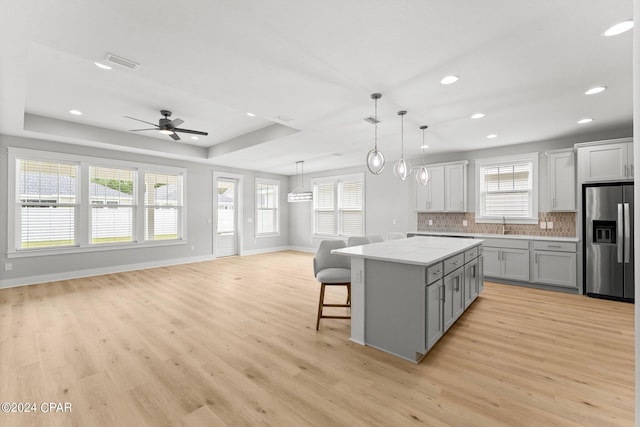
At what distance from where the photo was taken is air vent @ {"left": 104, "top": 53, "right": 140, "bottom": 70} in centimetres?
247

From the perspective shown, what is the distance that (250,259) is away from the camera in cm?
785

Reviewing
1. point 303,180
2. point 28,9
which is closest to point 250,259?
point 303,180

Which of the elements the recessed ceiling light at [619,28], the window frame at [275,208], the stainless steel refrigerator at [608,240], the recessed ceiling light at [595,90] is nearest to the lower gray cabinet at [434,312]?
the recessed ceiling light at [619,28]

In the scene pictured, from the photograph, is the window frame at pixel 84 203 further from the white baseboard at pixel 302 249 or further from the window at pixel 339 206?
the window at pixel 339 206

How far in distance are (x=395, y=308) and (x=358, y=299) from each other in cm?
40

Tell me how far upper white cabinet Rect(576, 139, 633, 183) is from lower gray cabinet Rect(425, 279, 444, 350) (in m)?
3.81

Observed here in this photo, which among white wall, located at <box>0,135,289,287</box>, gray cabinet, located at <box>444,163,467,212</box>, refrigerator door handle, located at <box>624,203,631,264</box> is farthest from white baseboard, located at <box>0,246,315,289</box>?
refrigerator door handle, located at <box>624,203,631,264</box>

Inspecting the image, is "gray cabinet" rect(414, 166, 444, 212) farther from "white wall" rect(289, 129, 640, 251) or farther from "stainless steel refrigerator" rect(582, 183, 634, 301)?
"stainless steel refrigerator" rect(582, 183, 634, 301)

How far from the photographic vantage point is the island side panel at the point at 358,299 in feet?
9.21

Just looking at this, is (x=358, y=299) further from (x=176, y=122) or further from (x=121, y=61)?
(x=176, y=122)

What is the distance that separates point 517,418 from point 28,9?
13.6ft

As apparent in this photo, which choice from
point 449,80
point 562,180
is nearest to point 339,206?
point 562,180

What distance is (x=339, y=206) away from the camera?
864cm

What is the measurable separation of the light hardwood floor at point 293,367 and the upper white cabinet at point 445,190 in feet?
8.35
